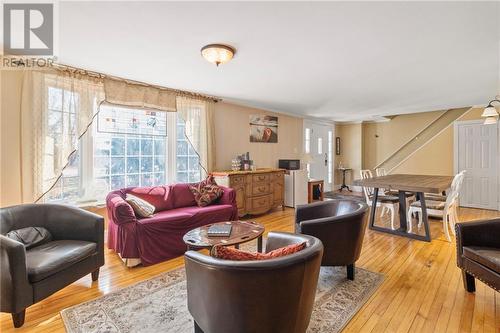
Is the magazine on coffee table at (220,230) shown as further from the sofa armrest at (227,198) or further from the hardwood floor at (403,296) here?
the sofa armrest at (227,198)

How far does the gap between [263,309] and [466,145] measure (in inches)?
260

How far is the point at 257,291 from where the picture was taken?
121cm

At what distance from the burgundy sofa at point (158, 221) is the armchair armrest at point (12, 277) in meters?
0.97

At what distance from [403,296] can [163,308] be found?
2031 mm

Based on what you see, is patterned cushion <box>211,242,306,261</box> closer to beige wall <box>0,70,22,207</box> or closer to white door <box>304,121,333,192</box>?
beige wall <box>0,70,22,207</box>

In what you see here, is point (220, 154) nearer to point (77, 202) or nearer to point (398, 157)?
point (77, 202)

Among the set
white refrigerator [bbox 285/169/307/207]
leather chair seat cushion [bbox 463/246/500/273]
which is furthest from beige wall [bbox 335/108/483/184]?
leather chair seat cushion [bbox 463/246/500/273]

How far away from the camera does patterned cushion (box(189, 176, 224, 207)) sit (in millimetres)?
3730

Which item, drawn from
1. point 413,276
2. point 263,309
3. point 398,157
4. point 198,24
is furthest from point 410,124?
point 263,309

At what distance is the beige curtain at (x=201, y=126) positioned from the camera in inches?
171

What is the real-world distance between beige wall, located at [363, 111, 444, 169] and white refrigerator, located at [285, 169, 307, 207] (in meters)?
3.52

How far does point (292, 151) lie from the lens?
6.63 metres

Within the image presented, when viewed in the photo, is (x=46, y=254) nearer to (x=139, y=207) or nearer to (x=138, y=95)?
(x=139, y=207)

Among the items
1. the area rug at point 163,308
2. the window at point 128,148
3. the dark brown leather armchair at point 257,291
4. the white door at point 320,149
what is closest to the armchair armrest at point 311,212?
the area rug at point 163,308
